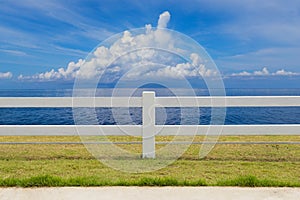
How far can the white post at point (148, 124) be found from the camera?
15.8 feet

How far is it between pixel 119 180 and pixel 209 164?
1.51m

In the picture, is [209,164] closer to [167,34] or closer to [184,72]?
[184,72]

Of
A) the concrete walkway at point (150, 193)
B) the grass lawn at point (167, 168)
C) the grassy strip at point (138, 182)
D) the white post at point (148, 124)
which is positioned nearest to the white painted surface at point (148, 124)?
the white post at point (148, 124)

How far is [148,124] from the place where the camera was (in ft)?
15.9

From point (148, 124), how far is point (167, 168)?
0.88 m

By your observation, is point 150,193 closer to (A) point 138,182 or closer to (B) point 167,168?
(A) point 138,182

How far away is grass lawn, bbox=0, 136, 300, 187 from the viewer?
11.2 ft

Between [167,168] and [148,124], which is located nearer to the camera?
[167,168]

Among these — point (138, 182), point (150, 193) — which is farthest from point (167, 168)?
point (150, 193)

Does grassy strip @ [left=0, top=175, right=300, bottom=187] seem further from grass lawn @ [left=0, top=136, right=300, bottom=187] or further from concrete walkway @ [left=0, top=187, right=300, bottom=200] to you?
concrete walkway @ [left=0, top=187, right=300, bottom=200]

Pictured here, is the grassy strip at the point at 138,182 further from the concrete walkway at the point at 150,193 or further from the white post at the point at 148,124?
the white post at the point at 148,124

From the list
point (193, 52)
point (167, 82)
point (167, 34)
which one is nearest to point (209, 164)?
point (167, 82)

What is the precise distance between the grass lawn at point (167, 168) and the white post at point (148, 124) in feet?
1.72

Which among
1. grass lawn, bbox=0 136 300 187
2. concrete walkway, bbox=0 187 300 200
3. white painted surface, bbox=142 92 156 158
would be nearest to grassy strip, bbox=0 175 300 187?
grass lawn, bbox=0 136 300 187
